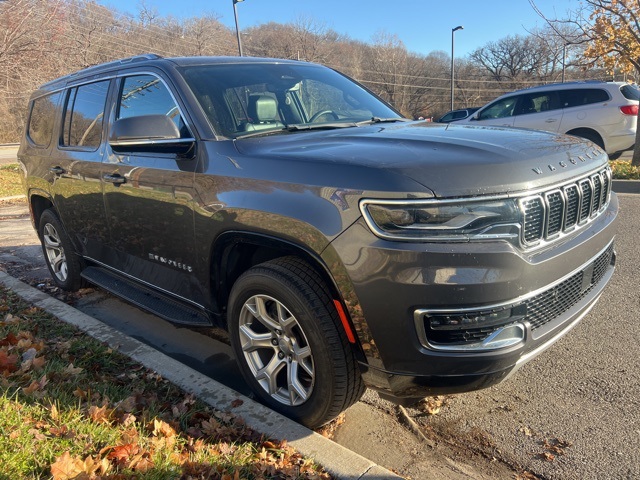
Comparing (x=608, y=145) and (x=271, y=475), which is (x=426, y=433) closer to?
(x=271, y=475)

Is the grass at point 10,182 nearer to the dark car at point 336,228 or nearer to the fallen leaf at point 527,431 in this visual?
the dark car at point 336,228

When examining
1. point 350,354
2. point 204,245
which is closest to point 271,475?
point 350,354

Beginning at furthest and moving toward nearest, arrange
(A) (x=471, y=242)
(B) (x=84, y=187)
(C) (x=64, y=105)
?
(C) (x=64, y=105) → (B) (x=84, y=187) → (A) (x=471, y=242)

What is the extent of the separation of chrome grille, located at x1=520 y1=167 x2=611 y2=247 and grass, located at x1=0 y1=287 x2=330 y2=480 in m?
1.44

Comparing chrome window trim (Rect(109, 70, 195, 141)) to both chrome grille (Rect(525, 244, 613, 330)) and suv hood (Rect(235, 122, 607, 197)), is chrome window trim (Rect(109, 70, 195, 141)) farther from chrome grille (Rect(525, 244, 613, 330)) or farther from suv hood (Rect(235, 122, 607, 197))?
chrome grille (Rect(525, 244, 613, 330))

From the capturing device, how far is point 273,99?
3.38 meters

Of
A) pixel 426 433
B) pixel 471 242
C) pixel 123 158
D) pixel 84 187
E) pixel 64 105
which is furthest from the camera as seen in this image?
pixel 64 105

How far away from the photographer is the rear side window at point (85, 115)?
399cm

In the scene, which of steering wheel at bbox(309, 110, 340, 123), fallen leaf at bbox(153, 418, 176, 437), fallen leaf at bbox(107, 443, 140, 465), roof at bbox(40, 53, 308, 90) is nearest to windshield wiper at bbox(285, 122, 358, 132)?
steering wheel at bbox(309, 110, 340, 123)

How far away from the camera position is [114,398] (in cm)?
279

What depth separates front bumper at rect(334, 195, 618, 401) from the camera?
Result: 6.68 feet

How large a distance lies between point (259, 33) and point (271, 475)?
134ft

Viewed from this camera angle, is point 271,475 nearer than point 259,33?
Yes

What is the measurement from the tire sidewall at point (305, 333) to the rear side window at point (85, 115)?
6.76 feet
